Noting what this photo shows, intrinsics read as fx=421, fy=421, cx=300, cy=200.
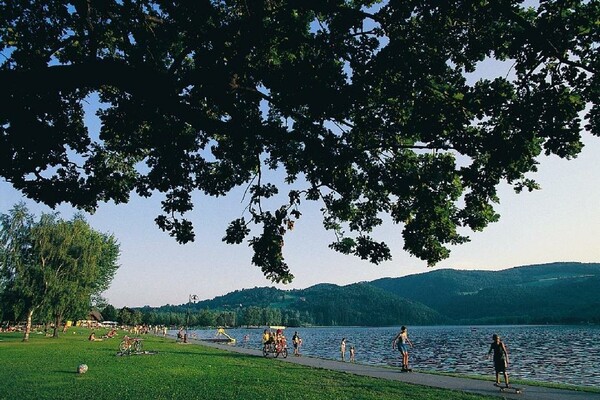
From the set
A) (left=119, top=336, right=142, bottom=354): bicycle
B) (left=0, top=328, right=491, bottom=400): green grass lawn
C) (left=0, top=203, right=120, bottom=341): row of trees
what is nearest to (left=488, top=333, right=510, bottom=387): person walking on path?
(left=0, top=328, right=491, bottom=400): green grass lawn

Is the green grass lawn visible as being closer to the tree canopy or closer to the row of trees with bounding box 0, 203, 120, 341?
the tree canopy

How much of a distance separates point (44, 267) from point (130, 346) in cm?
2322

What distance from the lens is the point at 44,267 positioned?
1943 inches

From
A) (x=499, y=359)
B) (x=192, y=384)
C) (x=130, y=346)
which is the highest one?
(x=499, y=359)

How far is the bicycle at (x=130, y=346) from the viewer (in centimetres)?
3270

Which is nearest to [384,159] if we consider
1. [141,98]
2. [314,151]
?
[314,151]

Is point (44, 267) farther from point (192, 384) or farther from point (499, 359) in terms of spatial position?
point (499, 359)

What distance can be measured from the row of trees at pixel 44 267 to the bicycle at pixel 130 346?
19978 mm

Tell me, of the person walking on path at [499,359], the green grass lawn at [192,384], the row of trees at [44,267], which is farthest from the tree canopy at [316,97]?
the row of trees at [44,267]

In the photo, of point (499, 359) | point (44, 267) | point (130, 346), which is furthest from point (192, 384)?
point (44, 267)

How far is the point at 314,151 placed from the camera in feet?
24.4

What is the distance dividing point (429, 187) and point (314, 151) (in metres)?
2.80

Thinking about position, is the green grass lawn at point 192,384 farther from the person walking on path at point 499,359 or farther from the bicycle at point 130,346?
the bicycle at point 130,346

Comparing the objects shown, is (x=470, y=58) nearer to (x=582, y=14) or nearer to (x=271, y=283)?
(x=582, y=14)
